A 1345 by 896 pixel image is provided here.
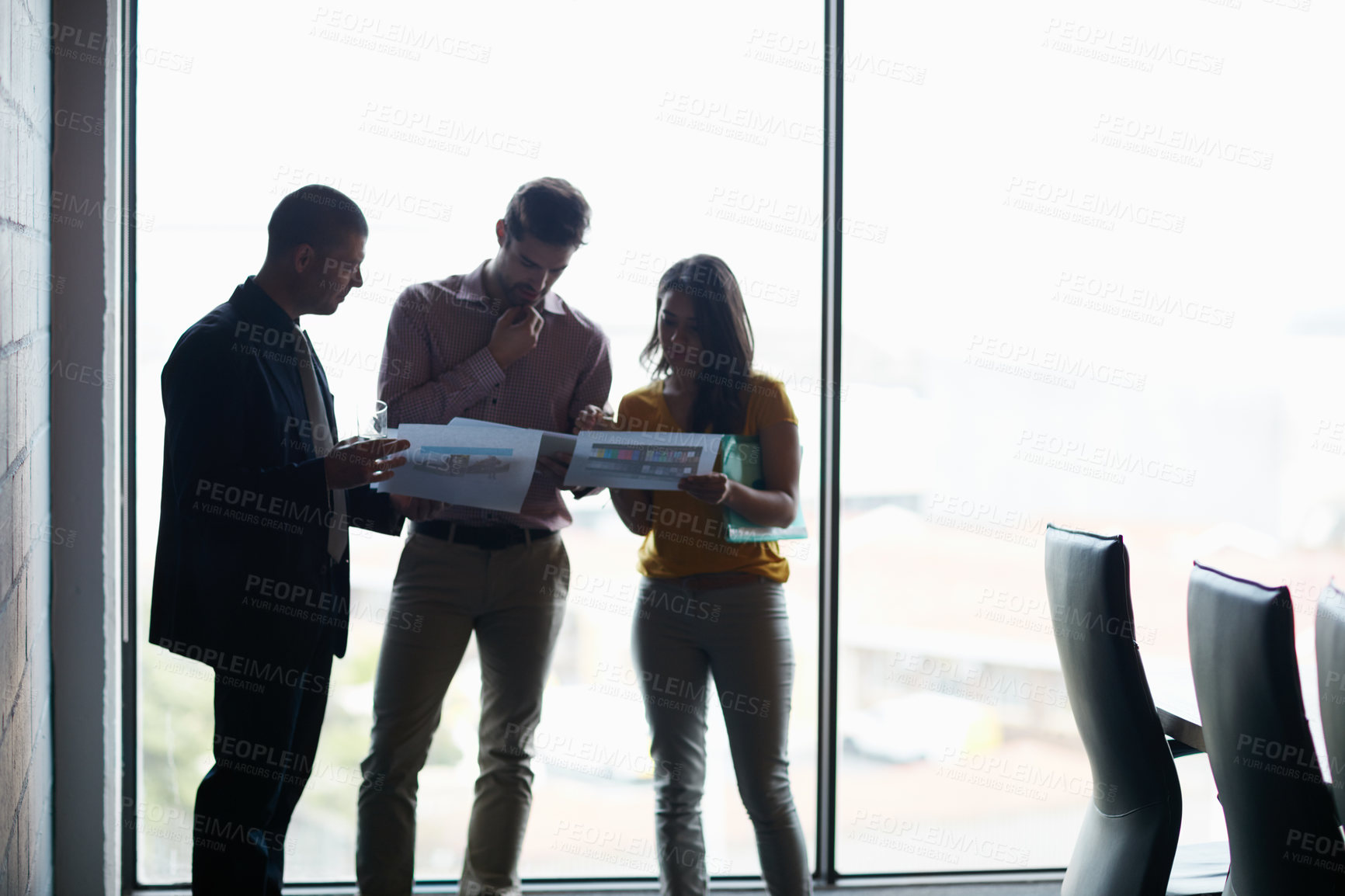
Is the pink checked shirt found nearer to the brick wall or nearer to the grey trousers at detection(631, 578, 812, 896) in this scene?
the grey trousers at detection(631, 578, 812, 896)

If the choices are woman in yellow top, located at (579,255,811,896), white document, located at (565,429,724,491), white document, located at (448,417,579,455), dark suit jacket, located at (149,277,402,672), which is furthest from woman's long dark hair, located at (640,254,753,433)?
dark suit jacket, located at (149,277,402,672)

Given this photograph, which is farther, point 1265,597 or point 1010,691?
point 1010,691

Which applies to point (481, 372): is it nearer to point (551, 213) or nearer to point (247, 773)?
point (551, 213)

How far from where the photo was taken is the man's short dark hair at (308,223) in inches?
60.2

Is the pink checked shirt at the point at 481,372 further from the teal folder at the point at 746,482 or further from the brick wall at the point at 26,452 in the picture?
the brick wall at the point at 26,452

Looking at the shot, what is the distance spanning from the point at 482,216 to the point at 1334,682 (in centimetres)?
197

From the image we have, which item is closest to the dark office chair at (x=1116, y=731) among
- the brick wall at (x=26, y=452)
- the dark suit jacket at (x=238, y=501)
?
the dark suit jacket at (x=238, y=501)

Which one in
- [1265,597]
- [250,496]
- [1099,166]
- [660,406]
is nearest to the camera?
[1265,597]

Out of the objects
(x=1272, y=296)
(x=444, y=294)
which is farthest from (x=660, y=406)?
(x=1272, y=296)

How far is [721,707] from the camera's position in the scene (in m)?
1.86

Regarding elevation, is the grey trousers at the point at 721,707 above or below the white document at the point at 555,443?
below

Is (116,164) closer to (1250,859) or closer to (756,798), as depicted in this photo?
(756,798)

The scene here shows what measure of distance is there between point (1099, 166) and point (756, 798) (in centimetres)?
186

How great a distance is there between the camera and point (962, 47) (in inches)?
98.2
